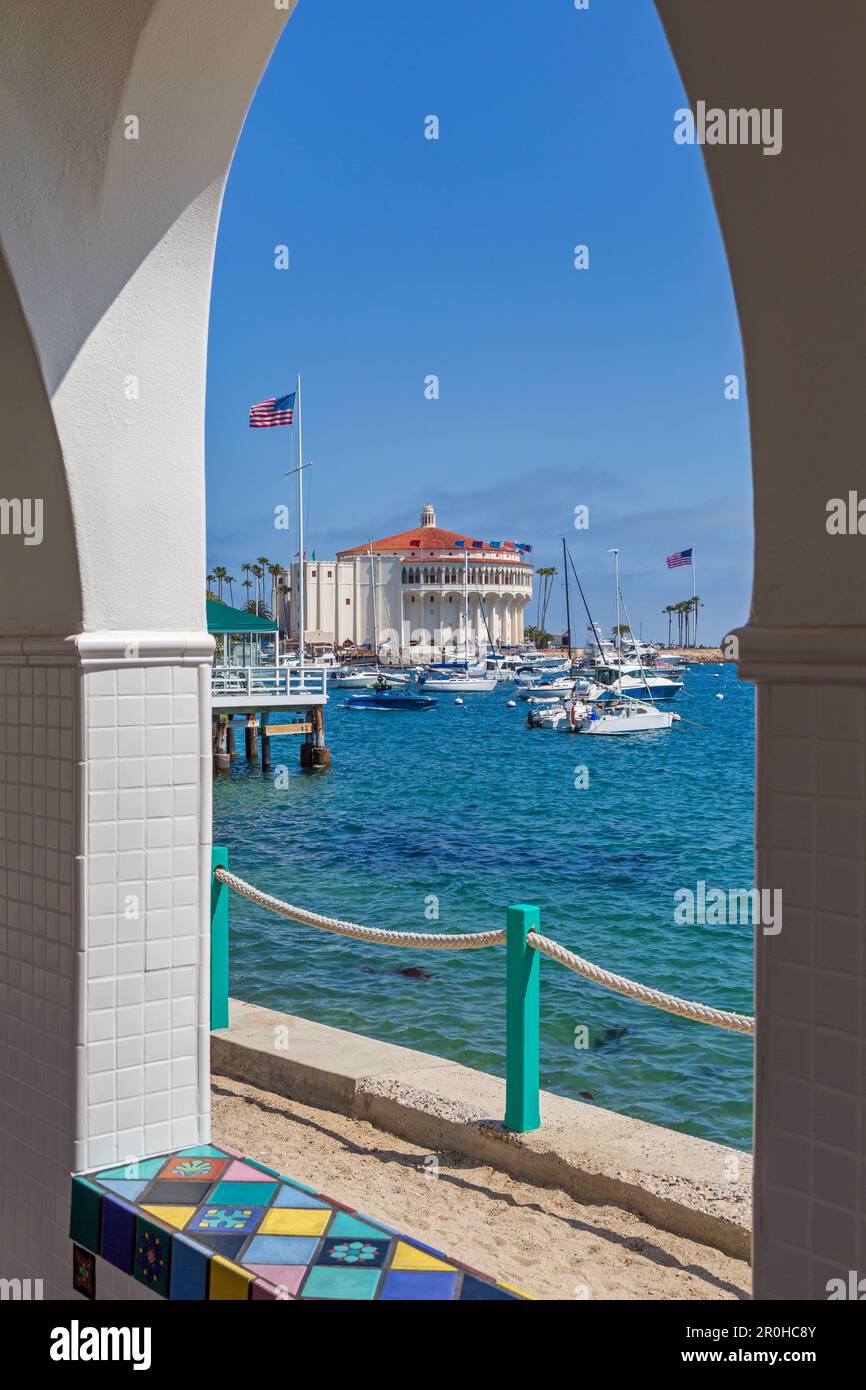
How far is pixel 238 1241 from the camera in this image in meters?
2.66

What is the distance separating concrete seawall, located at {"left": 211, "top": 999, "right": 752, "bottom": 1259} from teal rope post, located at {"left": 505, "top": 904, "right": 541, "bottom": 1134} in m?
0.10

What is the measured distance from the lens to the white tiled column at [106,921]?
120 inches

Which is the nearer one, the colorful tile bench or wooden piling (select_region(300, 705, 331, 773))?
the colorful tile bench

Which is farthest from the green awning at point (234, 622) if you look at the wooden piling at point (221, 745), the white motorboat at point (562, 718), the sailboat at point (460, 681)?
the sailboat at point (460, 681)

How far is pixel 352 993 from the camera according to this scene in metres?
11.5

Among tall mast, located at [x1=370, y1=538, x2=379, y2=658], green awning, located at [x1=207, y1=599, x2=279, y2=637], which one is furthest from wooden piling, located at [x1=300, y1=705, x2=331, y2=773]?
tall mast, located at [x1=370, y1=538, x2=379, y2=658]

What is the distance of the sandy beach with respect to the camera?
387 centimetres

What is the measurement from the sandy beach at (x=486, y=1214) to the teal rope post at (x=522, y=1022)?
27 centimetres

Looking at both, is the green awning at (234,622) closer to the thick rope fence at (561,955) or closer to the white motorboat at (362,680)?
the thick rope fence at (561,955)

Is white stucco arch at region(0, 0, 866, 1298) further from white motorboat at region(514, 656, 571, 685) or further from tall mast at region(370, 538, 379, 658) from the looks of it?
tall mast at region(370, 538, 379, 658)

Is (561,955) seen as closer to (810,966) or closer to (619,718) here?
(810,966)

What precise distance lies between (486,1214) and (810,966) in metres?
3.13

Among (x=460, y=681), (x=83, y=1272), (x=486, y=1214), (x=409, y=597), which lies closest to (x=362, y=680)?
(x=460, y=681)
